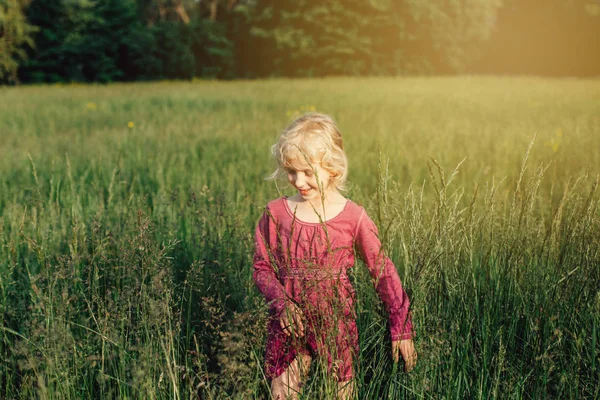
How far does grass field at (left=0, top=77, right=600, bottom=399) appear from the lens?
1.84 m

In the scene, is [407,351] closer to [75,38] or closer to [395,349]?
[395,349]

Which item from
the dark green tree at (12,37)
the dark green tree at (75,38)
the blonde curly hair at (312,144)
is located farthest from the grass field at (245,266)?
the dark green tree at (75,38)

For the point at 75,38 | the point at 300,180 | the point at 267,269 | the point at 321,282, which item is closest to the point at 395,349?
the point at 321,282

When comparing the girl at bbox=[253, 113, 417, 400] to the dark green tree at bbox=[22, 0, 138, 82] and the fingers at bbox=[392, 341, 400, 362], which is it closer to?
the fingers at bbox=[392, 341, 400, 362]

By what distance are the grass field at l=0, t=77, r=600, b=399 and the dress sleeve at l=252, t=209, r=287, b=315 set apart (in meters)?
0.14

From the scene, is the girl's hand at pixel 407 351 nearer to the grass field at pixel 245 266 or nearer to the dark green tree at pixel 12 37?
the grass field at pixel 245 266

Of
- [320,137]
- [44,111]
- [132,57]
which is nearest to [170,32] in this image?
[132,57]

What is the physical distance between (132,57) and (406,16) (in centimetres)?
1798

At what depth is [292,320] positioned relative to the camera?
183 cm

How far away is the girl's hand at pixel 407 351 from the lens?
6.25 ft

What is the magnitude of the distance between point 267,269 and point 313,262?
216 millimetres

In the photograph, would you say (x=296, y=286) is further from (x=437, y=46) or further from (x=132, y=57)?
(x=437, y=46)

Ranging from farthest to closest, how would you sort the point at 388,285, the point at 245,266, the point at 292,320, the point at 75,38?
the point at 75,38 < the point at 245,266 < the point at 388,285 < the point at 292,320

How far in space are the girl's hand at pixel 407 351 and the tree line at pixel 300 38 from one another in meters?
32.1
